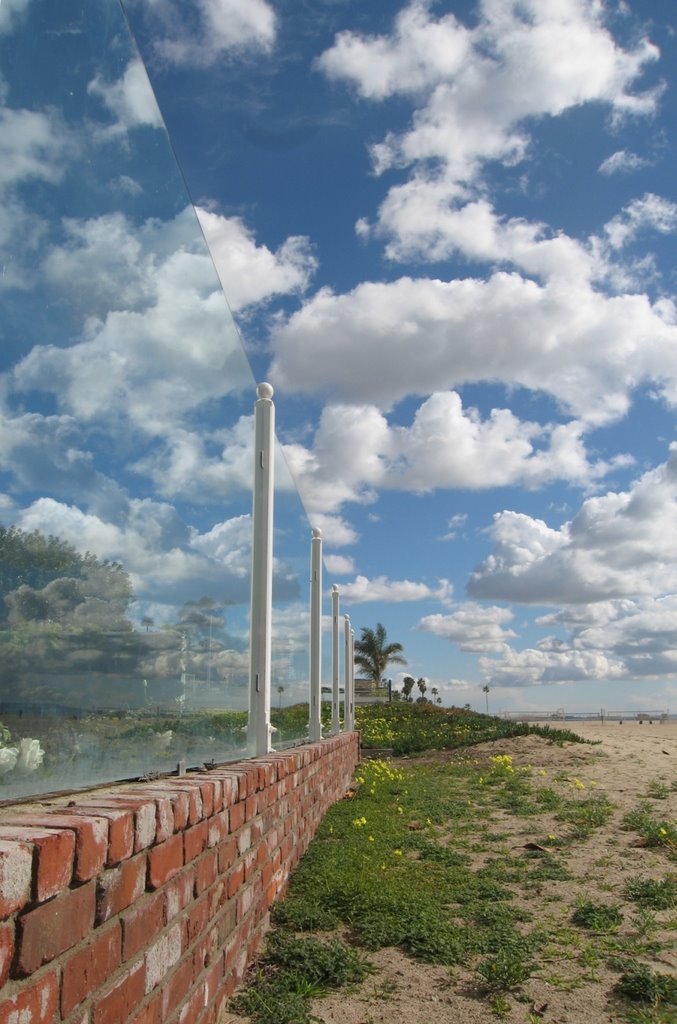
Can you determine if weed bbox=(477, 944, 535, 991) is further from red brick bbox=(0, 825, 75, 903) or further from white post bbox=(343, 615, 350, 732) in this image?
white post bbox=(343, 615, 350, 732)

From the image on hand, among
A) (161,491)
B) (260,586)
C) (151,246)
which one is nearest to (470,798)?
(260,586)

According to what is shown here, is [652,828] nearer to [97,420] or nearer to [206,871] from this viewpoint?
[206,871]

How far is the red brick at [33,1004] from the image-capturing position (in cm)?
138

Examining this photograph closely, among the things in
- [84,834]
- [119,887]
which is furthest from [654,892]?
[84,834]

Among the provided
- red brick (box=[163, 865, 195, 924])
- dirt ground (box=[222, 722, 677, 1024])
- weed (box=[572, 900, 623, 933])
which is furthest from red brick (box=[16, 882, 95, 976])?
weed (box=[572, 900, 623, 933])

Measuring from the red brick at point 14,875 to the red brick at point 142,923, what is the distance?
2.01 feet

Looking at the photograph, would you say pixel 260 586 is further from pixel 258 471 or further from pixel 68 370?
pixel 68 370

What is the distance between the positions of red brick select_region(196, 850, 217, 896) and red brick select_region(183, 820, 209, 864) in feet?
0.15

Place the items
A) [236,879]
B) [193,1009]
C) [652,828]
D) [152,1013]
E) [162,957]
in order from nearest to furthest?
[152,1013], [162,957], [193,1009], [236,879], [652,828]

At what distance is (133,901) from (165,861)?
29 centimetres

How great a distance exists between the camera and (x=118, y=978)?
1.90 m

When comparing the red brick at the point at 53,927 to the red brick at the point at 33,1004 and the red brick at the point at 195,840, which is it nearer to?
the red brick at the point at 33,1004

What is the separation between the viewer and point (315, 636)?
822cm

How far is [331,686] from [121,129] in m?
9.65
